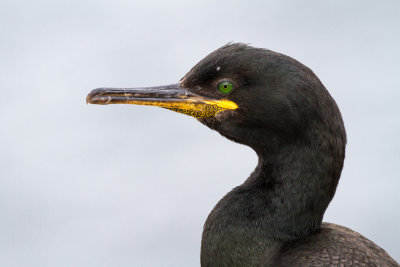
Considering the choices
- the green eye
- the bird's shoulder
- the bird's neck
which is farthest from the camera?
the green eye

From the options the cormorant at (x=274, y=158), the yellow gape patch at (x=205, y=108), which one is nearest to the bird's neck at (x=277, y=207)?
the cormorant at (x=274, y=158)

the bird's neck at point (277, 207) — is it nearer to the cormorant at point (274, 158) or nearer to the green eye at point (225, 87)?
the cormorant at point (274, 158)

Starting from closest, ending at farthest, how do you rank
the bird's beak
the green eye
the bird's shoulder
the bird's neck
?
the bird's shoulder
the bird's neck
the green eye
the bird's beak

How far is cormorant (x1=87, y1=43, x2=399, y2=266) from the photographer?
6.89 meters

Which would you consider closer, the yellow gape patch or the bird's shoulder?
the bird's shoulder

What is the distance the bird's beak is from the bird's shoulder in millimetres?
1192

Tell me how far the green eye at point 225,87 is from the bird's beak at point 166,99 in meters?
0.08

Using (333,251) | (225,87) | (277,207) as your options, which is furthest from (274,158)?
(333,251)

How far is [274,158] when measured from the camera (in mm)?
7105

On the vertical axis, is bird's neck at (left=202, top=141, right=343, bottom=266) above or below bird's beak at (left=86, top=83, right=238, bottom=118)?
below

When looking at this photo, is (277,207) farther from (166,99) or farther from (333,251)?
(166,99)

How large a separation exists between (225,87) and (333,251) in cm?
152

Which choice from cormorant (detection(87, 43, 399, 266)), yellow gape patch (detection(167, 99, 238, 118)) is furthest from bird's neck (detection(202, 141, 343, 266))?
yellow gape patch (detection(167, 99, 238, 118))

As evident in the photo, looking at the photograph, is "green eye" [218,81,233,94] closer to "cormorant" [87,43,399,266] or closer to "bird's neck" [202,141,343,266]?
"cormorant" [87,43,399,266]
